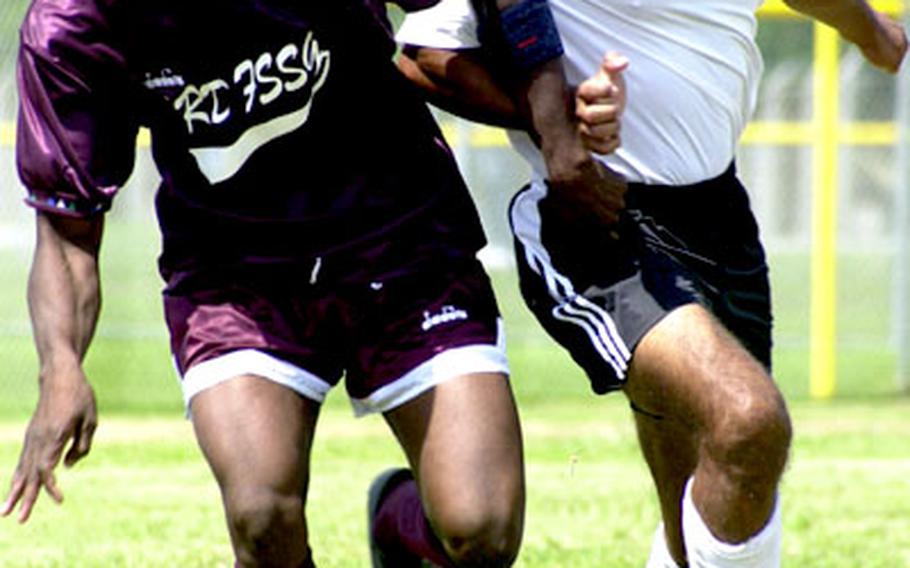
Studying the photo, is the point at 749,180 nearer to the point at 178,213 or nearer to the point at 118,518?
the point at 118,518

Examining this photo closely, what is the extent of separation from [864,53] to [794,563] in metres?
1.94

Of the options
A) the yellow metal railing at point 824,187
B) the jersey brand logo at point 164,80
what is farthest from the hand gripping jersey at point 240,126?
the yellow metal railing at point 824,187

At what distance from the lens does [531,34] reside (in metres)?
5.50

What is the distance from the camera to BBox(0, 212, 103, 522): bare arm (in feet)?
16.3

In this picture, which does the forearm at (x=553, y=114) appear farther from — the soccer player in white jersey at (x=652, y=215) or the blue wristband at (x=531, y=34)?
the soccer player in white jersey at (x=652, y=215)

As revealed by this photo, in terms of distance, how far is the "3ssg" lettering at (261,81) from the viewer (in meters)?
5.45

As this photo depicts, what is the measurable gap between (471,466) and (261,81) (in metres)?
1.10

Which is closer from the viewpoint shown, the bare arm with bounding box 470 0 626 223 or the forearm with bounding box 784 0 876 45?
the bare arm with bounding box 470 0 626 223

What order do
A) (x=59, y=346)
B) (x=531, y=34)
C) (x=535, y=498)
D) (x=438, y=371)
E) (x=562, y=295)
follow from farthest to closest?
(x=535, y=498) → (x=562, y=295) → (x=438, y=371) → (x=531, y=34) → (x=59, y=346)

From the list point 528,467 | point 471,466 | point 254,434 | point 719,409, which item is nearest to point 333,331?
point 254,434

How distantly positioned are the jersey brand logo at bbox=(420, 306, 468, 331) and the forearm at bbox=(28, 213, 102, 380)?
856 mm

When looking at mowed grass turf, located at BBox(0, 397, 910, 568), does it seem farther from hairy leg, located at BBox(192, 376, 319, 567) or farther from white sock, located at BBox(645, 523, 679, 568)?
hairy leg, located at BBox(192, 376, 319, 567)

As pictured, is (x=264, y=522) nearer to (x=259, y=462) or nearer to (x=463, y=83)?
(x=259, y=462)

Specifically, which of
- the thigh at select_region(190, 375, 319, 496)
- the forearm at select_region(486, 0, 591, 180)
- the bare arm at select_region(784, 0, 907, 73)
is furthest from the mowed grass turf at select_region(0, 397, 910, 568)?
the forearm at select_region(486, 0, 591, 180)
